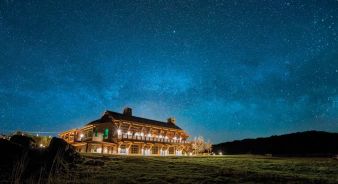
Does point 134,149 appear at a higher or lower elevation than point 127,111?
lower

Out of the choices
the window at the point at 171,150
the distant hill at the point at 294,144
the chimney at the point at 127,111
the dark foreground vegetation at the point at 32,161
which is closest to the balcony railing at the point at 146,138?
the window at the point at 171,150

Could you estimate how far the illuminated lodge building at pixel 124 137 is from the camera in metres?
45.8

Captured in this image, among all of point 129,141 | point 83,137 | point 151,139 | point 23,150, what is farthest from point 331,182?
point 83,137

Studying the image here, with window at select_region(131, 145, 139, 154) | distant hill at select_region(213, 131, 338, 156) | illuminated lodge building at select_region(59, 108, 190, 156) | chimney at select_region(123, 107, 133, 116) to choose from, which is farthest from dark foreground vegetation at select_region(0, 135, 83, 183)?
distant hill at select_region(213, 131, 338, 156)

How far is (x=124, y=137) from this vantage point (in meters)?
46.8

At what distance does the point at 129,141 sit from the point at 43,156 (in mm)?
31195

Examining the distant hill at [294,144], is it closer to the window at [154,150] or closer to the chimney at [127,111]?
the window at [154,150]

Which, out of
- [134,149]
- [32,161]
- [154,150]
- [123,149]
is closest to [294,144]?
[154,150]

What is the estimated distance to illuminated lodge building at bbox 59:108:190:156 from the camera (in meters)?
45.8

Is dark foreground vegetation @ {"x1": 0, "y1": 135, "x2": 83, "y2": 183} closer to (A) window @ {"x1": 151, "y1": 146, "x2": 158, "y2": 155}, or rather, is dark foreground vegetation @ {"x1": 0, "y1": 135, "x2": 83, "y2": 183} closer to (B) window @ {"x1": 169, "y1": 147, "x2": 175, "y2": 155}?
(A) window @ {"x1": 151, "y1": 146, "x2": 158, "y2": 155}

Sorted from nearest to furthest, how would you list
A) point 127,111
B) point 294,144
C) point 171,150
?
point 127,111 < point 171,150 < point 294,144

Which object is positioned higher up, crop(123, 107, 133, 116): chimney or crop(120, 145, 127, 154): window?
crop(123, 107, 133, 116): chimney

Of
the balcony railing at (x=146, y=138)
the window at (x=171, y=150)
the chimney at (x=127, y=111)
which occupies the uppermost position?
the chimney at (x=127, y=111)

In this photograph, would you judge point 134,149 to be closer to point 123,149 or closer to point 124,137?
point 123,149
